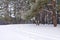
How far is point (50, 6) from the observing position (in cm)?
1251

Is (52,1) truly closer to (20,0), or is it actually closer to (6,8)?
(20,0)

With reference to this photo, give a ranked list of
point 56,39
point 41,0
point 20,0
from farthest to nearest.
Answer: point 20,0 → point 41,0 → point 56,39

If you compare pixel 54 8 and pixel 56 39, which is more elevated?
pixel 54 8

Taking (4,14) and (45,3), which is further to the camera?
(4,14)

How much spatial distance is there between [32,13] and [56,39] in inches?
225

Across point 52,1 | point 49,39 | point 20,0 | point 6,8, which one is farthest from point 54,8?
point 6,8

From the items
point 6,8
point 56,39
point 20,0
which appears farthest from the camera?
point 6,8

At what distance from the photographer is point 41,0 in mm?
11000

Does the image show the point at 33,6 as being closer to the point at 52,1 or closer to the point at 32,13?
the point at 32,13

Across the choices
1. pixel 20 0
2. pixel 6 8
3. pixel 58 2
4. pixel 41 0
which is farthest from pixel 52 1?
pixel 6 8

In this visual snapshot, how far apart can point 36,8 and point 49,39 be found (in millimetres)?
5126

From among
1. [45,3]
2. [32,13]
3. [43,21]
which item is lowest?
[43,21]

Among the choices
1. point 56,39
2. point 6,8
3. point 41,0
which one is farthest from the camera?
point 6,8

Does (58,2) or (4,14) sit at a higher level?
(58,2)
